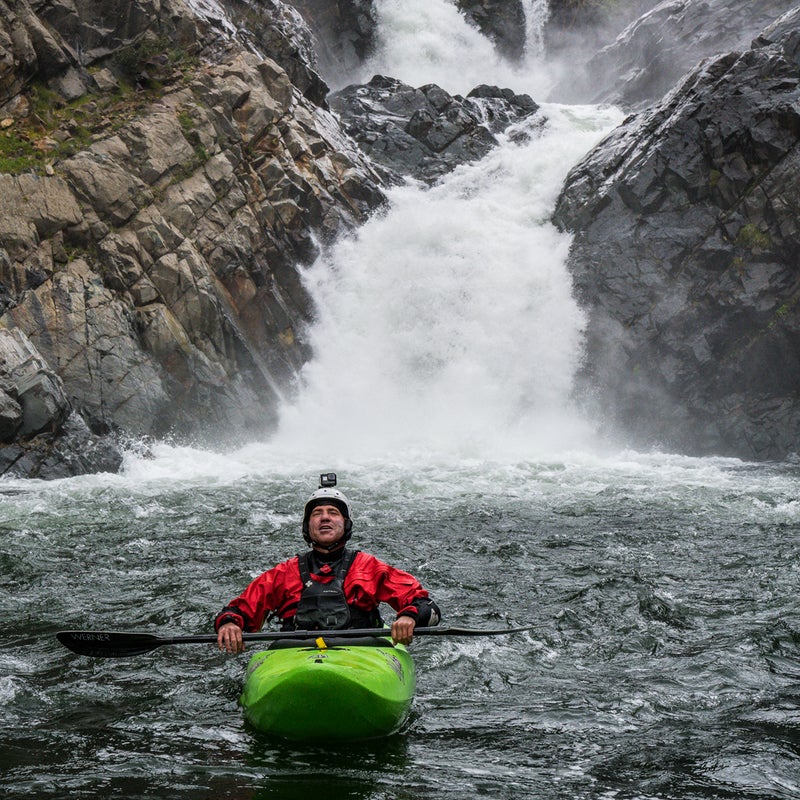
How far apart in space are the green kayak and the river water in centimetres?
12

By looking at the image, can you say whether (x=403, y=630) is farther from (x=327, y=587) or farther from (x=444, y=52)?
(x=444, y=52)

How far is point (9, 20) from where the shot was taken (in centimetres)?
2053

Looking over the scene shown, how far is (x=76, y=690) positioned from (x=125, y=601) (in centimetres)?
245

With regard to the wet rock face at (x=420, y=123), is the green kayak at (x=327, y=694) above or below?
below

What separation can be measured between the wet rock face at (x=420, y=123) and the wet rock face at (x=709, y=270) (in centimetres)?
875

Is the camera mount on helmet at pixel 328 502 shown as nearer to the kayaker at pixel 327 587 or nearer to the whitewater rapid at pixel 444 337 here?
the kayaker at pixel 327 587

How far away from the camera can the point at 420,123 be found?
1326 inches

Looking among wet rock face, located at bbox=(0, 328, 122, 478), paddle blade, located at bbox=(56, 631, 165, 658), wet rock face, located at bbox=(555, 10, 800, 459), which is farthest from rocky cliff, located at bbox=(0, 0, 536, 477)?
paddle blade, located at bbox=(56, 631, 165, 658)

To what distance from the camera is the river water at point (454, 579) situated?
16.2 feet

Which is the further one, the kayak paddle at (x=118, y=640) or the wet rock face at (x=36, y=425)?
the wet rock face at (x=36, y=425)

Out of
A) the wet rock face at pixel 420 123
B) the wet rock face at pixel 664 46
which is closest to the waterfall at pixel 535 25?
the wet rock face at pixel 664 46

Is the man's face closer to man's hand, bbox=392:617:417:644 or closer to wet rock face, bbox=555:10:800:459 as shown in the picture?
man's hand, bbox=392:617:417:644

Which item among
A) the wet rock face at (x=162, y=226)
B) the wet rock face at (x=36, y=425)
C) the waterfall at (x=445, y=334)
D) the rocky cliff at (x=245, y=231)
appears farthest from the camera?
the waterfall at (x=445, y=334)

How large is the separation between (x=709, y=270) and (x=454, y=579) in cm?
1722
